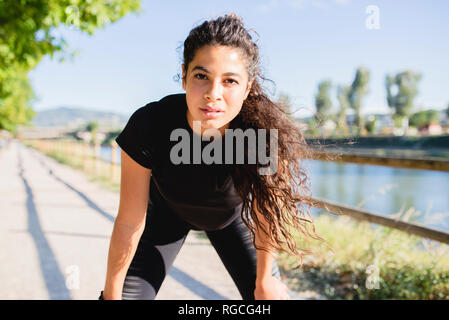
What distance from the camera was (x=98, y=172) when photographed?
10.8 meters

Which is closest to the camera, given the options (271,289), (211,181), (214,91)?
(214,91)

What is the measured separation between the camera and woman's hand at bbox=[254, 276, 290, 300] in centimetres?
146

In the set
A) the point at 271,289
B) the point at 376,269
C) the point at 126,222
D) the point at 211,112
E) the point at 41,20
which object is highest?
the point at 41,20

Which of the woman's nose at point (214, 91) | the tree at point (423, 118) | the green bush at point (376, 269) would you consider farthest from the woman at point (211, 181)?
the tree at point (423, 118)

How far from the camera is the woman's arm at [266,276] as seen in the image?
1.47 metres

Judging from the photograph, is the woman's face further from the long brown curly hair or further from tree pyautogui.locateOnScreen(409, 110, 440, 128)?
tree pyautogui.locateOnScreen(409, 110, 440, 128)

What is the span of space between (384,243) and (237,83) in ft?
8.21

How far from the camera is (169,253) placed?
177 cm

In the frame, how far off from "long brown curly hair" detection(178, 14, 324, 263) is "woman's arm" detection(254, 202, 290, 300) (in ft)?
0.05

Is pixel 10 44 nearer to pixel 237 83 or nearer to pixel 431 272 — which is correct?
pixel 237 83

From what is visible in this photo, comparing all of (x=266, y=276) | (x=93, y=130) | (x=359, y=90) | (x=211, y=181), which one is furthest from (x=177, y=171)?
(x=359, y=90)

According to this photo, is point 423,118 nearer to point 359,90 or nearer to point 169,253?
point 359,90

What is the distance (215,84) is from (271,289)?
87cm
